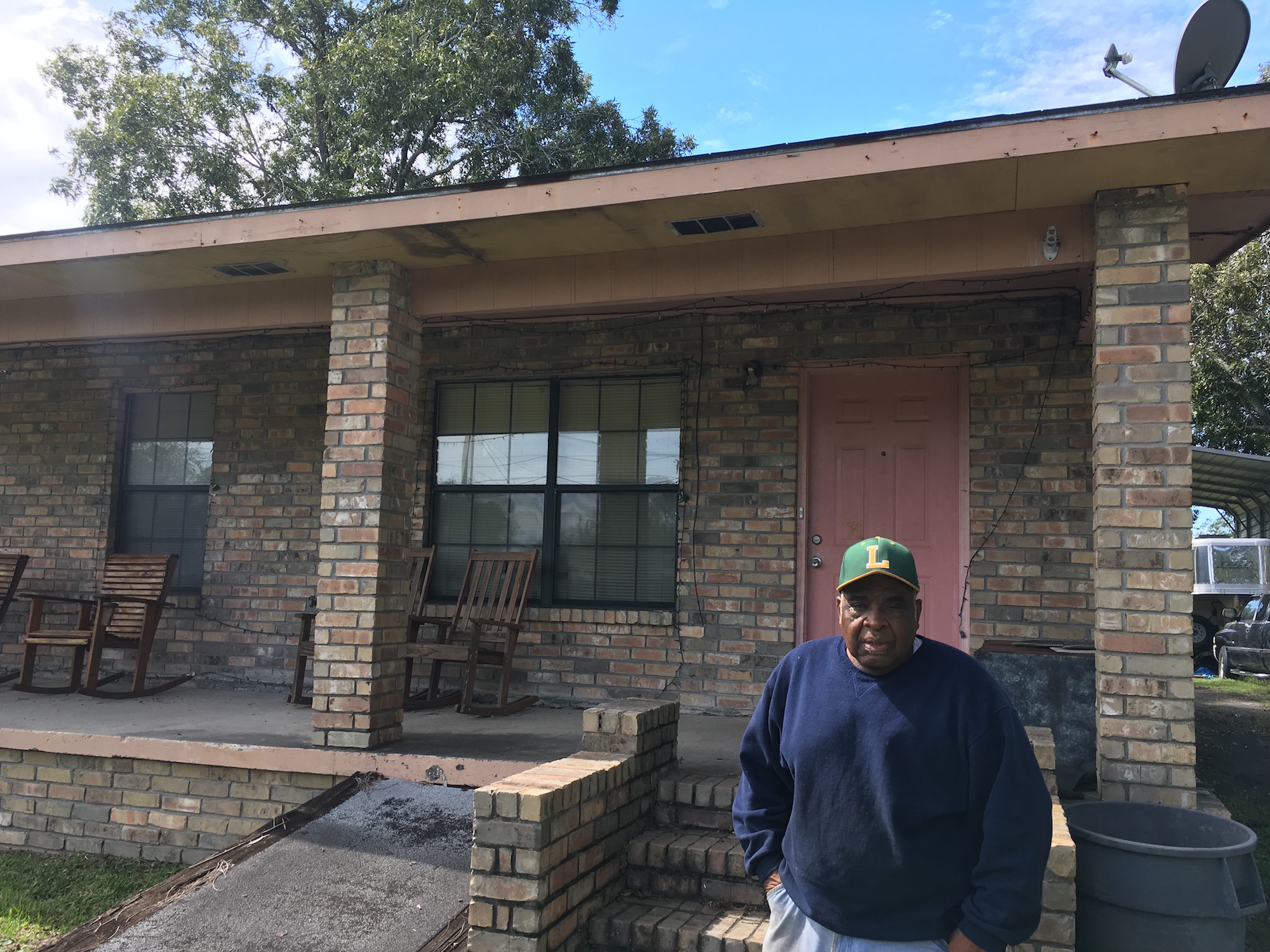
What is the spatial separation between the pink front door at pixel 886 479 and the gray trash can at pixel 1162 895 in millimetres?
2854

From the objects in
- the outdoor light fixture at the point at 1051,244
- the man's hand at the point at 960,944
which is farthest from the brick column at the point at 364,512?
the man's hand at the point at 960,944

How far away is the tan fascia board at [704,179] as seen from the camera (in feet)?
11.8

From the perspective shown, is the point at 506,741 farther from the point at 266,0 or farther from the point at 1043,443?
the point at 266,0

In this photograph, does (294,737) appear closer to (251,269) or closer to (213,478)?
(251,269)

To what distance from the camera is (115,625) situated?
7160mm

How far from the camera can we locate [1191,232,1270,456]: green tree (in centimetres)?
1452

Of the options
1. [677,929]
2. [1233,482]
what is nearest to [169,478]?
[677,929]

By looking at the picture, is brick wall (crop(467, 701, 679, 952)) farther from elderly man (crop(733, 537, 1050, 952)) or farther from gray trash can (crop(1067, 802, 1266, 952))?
gray trash can (crop(1067, 802, 1266, 952))

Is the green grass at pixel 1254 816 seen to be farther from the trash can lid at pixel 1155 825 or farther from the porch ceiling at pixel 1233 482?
the porch ceiling at pixel 1233 482

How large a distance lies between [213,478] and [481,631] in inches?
106

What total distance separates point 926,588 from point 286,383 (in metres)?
4.85

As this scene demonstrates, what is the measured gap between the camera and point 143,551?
7.84 metres

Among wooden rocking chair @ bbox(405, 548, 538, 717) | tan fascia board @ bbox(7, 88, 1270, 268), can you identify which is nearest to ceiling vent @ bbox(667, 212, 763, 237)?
tan fascia board @ bbox(7, 88, 1270, 268)

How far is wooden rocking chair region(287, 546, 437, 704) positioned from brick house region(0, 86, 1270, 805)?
0.84 feet
